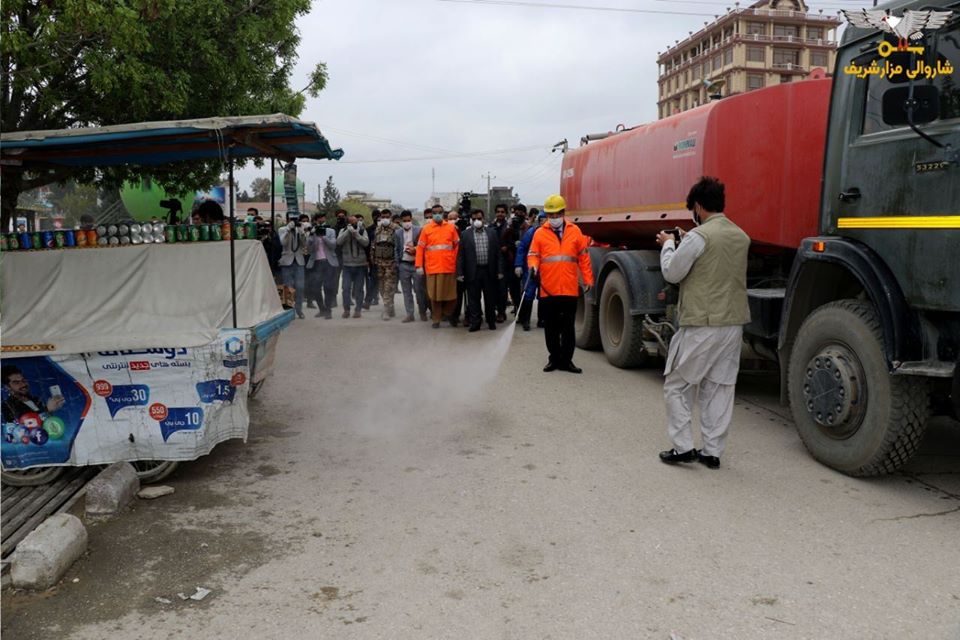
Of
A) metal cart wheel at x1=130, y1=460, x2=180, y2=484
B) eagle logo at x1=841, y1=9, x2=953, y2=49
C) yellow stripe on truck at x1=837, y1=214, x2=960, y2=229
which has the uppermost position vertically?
eagle logo at x1=841, y1=9, x2=953, y2=49

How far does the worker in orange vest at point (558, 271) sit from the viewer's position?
7.97 m

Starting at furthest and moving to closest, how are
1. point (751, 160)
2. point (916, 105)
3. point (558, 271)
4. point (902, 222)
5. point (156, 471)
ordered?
point (558, 271) → point (751, 160) → point (156, 471) → point (902, 222) → point (916, 105)

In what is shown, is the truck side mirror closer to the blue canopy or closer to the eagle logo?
the eagle logo

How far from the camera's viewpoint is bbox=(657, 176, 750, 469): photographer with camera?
4.77m

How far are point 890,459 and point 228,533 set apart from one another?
12.5ft

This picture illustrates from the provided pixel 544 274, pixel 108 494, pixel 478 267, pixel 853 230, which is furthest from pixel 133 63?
pixel 853 230

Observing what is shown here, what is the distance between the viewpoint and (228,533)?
4004 millimetres

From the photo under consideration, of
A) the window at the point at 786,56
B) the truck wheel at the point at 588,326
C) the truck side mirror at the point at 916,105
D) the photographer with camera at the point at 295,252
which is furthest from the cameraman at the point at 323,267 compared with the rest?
the window at the point at 786,56

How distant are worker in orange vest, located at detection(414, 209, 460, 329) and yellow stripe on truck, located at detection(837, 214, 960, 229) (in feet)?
24.3

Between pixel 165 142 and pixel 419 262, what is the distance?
6597mm

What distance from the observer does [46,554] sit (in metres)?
3.40

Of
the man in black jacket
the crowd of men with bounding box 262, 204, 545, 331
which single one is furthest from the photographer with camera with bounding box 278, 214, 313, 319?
the man in black jacket

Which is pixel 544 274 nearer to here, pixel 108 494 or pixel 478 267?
pixel 478 267

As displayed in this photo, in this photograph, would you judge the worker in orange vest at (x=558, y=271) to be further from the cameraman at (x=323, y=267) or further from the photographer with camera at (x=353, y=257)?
the cameraman at (x=323, y=267)
